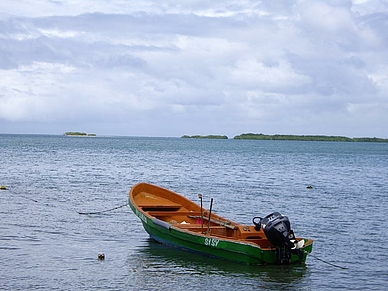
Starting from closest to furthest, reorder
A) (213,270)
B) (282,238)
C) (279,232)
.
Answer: (279,232) < (282,238) < (213,270)

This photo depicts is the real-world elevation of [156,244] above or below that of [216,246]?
below

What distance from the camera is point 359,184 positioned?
151 feet

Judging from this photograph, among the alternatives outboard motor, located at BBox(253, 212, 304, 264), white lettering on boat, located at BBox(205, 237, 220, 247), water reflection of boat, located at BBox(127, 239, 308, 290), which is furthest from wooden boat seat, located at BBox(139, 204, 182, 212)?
outboard motor, located at BBox(253, 212, 304, 264)

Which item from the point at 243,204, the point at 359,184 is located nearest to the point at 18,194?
the point at 243,204

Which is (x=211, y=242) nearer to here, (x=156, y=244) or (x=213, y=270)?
(x=213, y=270)

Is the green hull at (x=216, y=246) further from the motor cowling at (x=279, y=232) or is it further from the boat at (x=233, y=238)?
the motor cowling at (x=279, y=232)

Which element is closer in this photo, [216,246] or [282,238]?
[282,238]

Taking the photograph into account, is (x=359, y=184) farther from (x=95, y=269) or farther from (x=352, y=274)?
(x=95, y=269)

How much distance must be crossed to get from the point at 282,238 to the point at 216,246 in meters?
2.02

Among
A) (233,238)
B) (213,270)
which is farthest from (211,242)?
(213,270)

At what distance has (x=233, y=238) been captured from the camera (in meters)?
17.2

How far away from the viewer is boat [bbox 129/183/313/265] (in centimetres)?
1619

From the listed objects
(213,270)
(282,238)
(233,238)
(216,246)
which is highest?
(282,238)

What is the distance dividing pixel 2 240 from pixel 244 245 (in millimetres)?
8305
